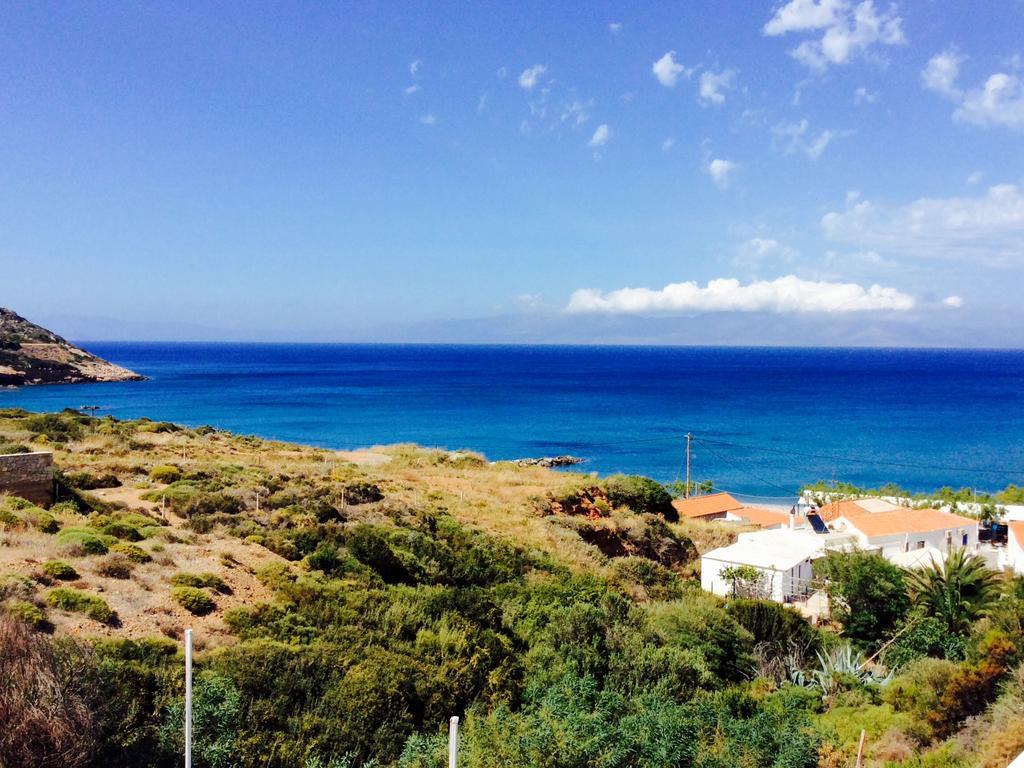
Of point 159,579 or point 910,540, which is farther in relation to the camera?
point 910,540

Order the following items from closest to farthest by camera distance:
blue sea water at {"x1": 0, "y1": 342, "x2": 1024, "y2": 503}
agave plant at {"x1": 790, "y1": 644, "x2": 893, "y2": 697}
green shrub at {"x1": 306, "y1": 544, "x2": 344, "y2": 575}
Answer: agave plant at {"x1": 790, "y1": 644, "x2": 893, "y2": 697} → green shrub at {"x1": 306, "y1": 544, "x2": 344, "y2": 575} → blue sea water at {"x1": 0, "y1": 342, "x2": 1024, "y2": 503}

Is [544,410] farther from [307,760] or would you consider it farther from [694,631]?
[307,760]

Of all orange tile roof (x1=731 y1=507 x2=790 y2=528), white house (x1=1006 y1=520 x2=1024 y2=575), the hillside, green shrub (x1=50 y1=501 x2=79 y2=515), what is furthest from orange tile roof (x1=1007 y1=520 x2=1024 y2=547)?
the hillside

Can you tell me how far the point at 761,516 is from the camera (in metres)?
37.9

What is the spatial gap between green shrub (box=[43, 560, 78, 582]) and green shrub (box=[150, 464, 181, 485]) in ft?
29.8

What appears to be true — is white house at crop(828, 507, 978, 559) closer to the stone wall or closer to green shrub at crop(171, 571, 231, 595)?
green shrub at crop(171, 571, 231, 595)

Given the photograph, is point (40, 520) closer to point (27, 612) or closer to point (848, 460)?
point (27, 612)

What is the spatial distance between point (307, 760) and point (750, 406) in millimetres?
106749

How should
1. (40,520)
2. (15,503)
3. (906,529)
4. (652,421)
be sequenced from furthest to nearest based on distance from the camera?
(652,421) → (906,529) → (15,503) → (40,520)

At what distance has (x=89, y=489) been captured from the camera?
60.3 feet

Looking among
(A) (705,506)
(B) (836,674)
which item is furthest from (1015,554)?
(B) (836,674)

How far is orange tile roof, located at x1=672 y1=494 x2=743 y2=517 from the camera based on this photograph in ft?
120

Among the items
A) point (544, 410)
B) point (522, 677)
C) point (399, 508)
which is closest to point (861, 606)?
point (522, 677)

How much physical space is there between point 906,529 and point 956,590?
1566 cm
